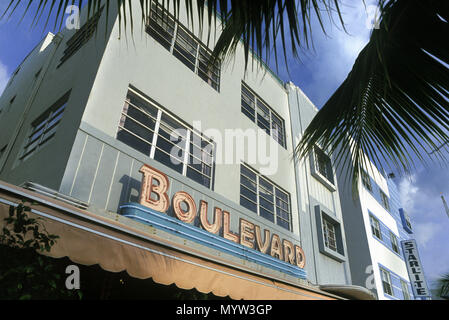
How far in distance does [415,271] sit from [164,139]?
64.3 feet

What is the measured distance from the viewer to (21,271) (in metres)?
3.19

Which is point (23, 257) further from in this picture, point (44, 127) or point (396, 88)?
point (44, 127)

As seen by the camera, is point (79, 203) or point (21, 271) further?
point (79, 203)

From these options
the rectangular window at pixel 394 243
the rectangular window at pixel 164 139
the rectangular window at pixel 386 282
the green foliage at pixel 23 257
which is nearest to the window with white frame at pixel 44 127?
the rectangular window at pixel 164 139

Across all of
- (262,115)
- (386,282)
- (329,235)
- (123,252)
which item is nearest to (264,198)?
(262,115)

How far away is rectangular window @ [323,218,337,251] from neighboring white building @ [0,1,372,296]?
0.22 meters

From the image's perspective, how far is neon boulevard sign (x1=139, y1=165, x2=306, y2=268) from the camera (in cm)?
662

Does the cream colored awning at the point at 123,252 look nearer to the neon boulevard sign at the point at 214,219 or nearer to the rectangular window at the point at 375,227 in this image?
the neon boulevard sign at the point at 214,219

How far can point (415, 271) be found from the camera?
2044cm

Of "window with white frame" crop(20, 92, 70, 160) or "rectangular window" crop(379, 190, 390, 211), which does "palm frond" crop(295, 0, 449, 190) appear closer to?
"window with white frame" crop(20, 92, 70, 160)

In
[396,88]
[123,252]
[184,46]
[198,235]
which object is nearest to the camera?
[396,88]

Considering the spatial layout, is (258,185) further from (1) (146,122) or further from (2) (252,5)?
(2) (252,5)
